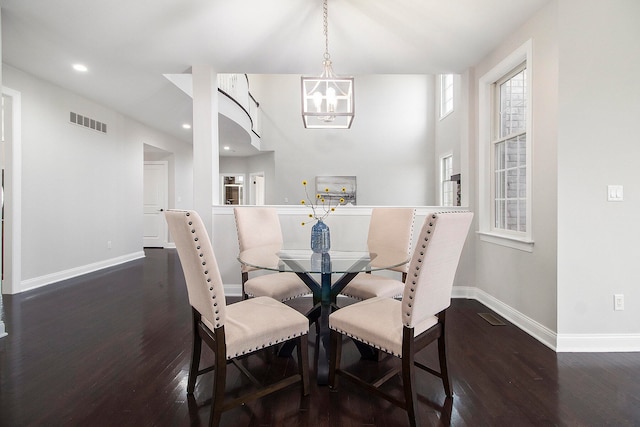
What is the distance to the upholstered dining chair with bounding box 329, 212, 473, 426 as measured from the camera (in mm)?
1328

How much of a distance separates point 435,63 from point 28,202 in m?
5.21

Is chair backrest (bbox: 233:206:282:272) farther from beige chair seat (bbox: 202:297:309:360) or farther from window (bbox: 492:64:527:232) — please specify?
window (bbox: 492:64:527:232)

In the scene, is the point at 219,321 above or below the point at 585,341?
above

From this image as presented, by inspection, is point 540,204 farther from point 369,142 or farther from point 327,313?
point 369,142

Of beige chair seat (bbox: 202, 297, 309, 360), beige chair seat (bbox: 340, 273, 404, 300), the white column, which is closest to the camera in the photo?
beige chair seat (bbox: 202, 297, 309, 360)

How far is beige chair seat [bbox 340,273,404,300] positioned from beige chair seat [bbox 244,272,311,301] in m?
0.34

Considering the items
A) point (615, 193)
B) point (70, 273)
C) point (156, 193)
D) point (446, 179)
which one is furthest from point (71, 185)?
point (446, 179)

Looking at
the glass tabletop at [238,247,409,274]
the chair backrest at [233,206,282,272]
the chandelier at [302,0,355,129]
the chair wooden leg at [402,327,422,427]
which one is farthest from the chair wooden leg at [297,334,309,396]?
the chandelier at [302,0,355,129]

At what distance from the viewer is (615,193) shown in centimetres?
214

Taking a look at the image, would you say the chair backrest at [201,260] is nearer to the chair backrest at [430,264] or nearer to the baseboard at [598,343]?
the chair backrest at [430,264]

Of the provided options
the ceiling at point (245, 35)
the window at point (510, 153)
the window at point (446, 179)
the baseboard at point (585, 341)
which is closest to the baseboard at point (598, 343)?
the baseboard at point (585, 341)

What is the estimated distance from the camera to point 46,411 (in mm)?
1536

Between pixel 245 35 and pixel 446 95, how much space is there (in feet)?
16.2

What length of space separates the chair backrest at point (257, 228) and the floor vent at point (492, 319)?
2052mm
